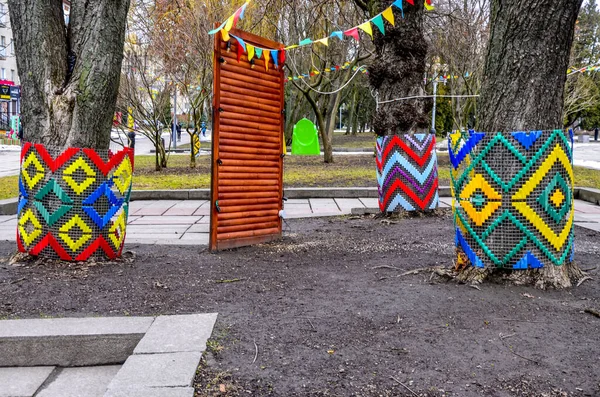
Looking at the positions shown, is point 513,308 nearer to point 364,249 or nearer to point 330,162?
point 364,249

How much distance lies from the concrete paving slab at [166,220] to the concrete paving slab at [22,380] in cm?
534

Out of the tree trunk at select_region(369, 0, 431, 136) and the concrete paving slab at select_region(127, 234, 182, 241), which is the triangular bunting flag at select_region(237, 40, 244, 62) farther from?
the tree trunk at select_region(369, 0, 431, 136)

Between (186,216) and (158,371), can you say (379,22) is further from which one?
(158,371)

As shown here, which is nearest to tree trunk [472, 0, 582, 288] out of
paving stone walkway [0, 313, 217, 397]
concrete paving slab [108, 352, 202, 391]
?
paving stone walkway [0, 313, 217, 397]

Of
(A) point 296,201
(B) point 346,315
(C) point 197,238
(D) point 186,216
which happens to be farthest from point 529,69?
(A) point 296,201

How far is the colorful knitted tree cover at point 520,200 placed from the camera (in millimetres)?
4453

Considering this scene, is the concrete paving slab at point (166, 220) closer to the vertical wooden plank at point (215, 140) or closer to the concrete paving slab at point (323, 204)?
the concrete paving slab at point (323, 204)

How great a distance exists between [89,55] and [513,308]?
3.96 m

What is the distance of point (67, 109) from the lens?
5.33m

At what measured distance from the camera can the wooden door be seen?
6.14 m

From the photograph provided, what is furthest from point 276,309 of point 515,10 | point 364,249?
point 515,10

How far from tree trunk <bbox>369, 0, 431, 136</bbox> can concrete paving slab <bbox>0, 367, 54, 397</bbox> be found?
6.32 m

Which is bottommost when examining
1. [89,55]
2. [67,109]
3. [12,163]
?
[12,163]

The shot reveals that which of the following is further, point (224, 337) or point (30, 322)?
point (30, 322)
